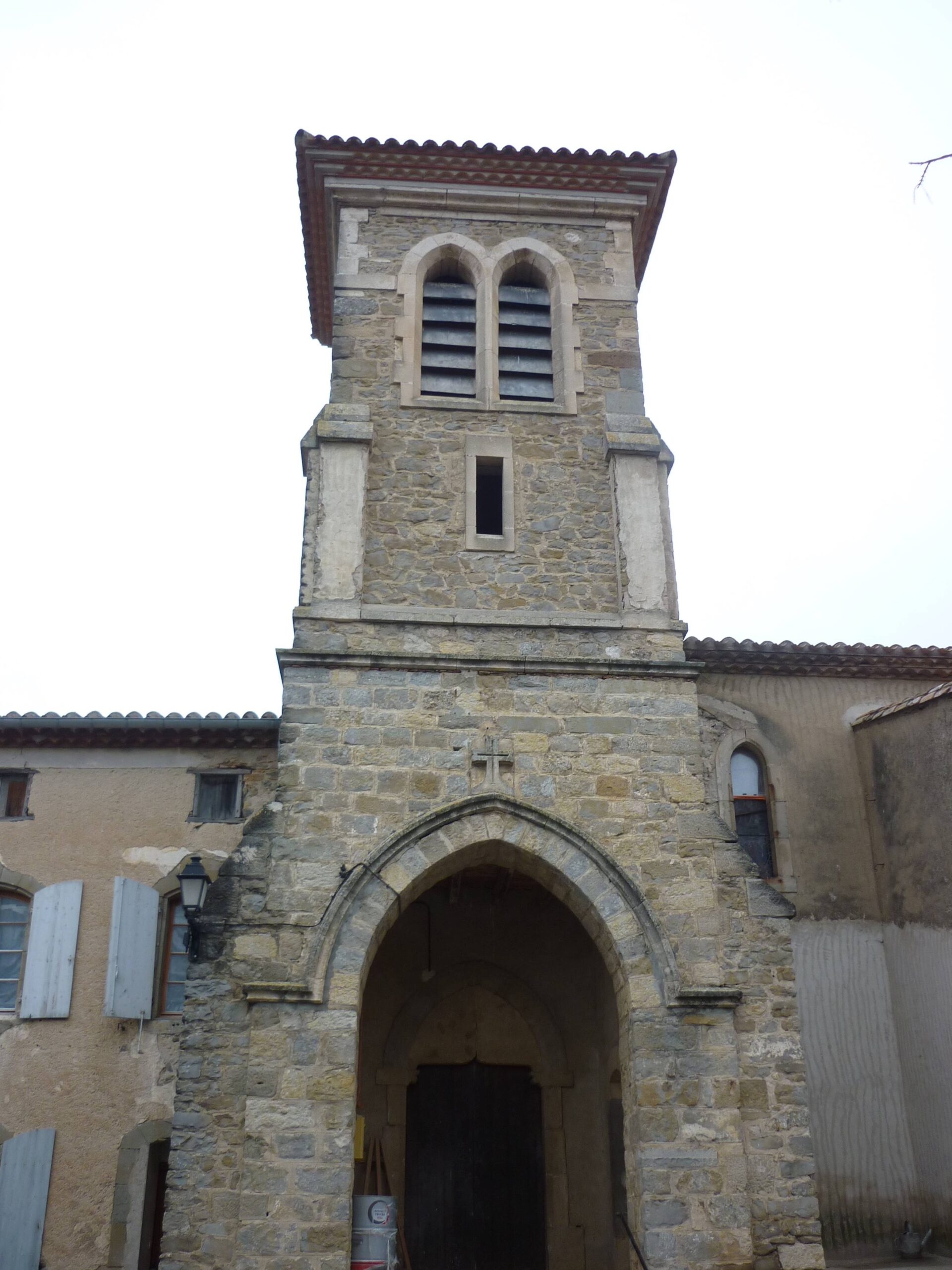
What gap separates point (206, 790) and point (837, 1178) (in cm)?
679

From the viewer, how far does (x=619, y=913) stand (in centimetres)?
800

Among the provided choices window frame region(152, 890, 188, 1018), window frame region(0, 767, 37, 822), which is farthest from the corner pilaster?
window frame region(0, 767, 37, 822)

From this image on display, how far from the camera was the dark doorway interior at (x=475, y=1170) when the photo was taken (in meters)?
9.48

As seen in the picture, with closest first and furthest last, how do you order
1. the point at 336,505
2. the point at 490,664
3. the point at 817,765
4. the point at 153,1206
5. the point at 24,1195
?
1. the point at 490,664
2. the point at 336,505
3. the point at 24,1195
4. the point at 153,1206
5. the point at 817,765

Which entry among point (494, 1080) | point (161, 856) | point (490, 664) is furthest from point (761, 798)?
point (161, 856)

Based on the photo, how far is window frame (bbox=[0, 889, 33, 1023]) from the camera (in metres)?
10.1

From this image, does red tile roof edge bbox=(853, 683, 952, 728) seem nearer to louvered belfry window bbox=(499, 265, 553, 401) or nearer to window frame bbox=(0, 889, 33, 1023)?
louvered belfry window bbox=(499, 265, 553, 401)

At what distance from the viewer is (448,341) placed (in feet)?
34.2

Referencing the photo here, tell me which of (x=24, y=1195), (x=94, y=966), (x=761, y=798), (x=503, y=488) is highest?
(x=503, y=488)

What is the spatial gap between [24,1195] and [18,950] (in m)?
2.09

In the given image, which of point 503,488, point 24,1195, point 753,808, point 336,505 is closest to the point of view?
point 336,505

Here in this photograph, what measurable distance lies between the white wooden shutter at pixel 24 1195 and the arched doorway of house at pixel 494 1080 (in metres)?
2.76

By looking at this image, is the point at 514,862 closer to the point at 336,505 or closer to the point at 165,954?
the point at 336,505

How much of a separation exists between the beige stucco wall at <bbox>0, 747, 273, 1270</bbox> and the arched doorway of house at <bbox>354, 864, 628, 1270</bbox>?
197 centimetres
